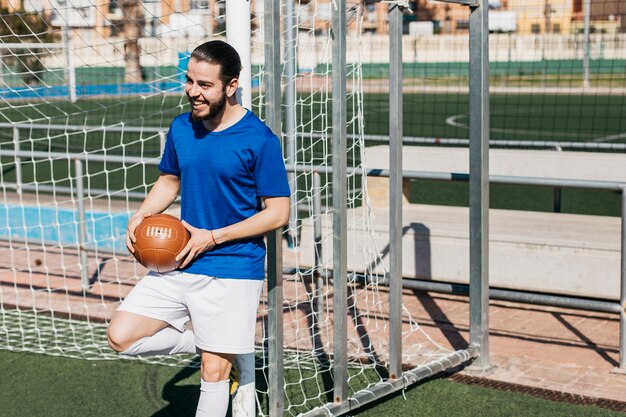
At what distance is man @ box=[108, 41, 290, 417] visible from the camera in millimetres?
4414

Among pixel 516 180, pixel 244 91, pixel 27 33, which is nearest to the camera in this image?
pixel 244 91

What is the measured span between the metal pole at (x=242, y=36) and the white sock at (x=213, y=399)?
1.33 metres

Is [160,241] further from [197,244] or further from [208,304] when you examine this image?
[208,304]

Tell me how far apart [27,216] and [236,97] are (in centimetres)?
711

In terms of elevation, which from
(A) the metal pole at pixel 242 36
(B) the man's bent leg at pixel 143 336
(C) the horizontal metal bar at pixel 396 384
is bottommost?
(C) the horizontal metal bar at pixel 396 384

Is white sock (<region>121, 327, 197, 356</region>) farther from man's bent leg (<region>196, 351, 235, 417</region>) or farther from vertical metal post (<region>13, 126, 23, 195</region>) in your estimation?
vertical metal post (<region>13, 126, 23, 195</region>)

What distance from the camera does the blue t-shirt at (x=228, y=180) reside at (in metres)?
4.44

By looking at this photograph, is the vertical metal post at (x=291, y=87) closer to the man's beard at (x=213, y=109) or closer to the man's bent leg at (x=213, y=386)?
the man's beard at (x=213, y=109)

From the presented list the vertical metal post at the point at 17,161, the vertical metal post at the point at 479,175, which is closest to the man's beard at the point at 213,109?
the vertical metal post at the point at 479,175

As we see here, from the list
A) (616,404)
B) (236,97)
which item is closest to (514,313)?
(616,404)

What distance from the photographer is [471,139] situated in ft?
21.2

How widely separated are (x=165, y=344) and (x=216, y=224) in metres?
0.65

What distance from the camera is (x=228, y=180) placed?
444 centimetres

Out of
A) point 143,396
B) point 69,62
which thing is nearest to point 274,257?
point 143,396
